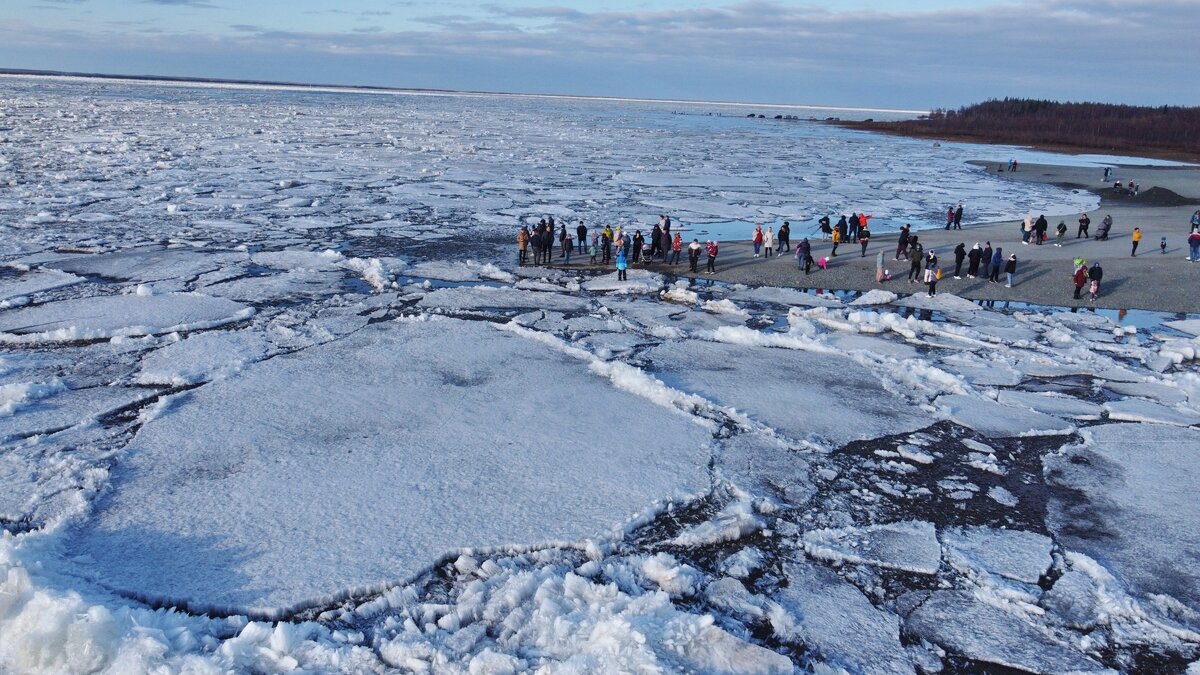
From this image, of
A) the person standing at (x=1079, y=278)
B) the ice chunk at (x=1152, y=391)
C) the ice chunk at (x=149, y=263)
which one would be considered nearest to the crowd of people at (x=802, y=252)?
the person standing at (x=1079, y=278)

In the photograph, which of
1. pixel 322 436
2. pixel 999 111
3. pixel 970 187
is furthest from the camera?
pixel 999 111

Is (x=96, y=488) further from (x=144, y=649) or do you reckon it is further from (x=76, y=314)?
(x=76, y=314)

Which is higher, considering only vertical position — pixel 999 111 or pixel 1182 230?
pixel 999 111

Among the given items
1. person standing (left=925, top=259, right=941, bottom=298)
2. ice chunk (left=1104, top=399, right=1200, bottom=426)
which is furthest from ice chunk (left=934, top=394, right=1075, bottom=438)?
person standing (left=925, top=259, right=941, bottom=298)

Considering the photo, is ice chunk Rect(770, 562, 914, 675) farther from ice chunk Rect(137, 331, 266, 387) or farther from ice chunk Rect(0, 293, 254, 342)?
ice chunk Rect(0, 293, 254, 342)

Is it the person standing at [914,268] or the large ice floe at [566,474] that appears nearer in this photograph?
the large ice floe at [566,474]

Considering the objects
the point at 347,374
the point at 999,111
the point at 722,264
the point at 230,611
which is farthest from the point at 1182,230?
the point at 999,111

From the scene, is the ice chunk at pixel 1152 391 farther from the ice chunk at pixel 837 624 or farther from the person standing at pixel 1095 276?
the ice chunk at pixel 837 624
